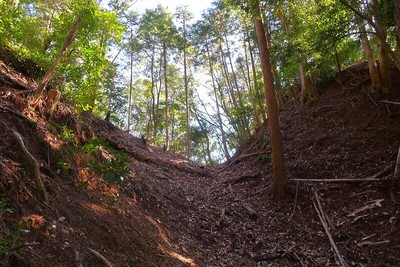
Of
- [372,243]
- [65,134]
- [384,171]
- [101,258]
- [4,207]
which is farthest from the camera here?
[384,171]

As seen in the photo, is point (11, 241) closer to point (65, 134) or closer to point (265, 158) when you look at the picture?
point (65, 134)

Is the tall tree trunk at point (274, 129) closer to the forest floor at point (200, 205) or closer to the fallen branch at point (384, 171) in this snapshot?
the forest floor at point (200, 205)

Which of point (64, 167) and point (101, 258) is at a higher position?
point (64, 167)

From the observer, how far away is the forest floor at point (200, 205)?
3.63 m

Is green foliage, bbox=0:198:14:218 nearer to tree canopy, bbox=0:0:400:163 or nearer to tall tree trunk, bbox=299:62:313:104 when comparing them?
tree canopy, bbox=0:0:400:163

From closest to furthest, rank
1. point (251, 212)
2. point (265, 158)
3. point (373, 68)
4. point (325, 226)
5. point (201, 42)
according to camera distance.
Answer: point (325, 226) → point (251, 212) → point (373, 68) → point (265, 158) → point (201, 42)

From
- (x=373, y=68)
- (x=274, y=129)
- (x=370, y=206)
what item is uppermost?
(x=373, y=68)

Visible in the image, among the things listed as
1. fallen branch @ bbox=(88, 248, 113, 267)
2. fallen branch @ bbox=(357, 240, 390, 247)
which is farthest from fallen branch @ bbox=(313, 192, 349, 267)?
fallen branch @ bbox=(88, 248, 113, 267)

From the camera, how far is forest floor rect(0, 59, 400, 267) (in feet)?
A: 11.9

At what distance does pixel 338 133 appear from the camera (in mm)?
8961

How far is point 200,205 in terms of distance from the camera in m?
7.98

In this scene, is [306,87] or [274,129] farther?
[306,87]

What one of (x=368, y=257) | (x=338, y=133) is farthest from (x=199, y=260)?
(x=338, y=133)

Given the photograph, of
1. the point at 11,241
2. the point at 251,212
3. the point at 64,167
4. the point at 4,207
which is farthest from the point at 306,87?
the point at 11,241
